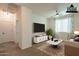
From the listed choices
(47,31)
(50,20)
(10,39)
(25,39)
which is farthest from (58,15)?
(10,39)

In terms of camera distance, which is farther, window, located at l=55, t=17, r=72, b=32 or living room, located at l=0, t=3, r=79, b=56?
window, located at l=55, t=17, r=72, b=32

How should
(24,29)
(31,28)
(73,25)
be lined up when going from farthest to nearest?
1. (73,25)
2. (31,28)
3. (24,29)

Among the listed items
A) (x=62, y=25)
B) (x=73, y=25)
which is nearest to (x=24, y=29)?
(x=62, y=25)

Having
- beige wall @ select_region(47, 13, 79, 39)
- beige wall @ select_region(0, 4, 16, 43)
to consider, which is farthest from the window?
beige wall @ select_region(0, 4, 16, 43)

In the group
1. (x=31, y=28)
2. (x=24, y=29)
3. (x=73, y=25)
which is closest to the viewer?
(x=24, y=29)

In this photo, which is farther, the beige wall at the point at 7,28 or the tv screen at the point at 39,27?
the tv screen at the point at 39,27

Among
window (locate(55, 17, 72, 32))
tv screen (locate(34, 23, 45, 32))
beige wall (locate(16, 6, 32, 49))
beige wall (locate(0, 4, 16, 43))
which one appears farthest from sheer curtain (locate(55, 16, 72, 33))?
beige wall (locate(0, 4, 16, 43))

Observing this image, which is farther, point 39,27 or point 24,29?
point 39,27

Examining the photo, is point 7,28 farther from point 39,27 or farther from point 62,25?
point 62,25

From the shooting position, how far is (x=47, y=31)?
3113mm

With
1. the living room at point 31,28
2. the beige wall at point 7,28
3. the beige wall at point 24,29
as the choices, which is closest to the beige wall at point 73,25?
the living room at point 31,28

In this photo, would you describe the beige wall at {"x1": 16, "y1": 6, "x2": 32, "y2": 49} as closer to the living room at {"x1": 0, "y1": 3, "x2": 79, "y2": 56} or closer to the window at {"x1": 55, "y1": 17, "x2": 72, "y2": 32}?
the living room at {"x1": 0, "y1": 3, "x2": 79, "y2": 56}

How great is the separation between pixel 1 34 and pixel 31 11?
1262 millimetres

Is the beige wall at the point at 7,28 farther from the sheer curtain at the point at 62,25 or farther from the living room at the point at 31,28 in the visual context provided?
the sheer curtain at the point at 62,25
